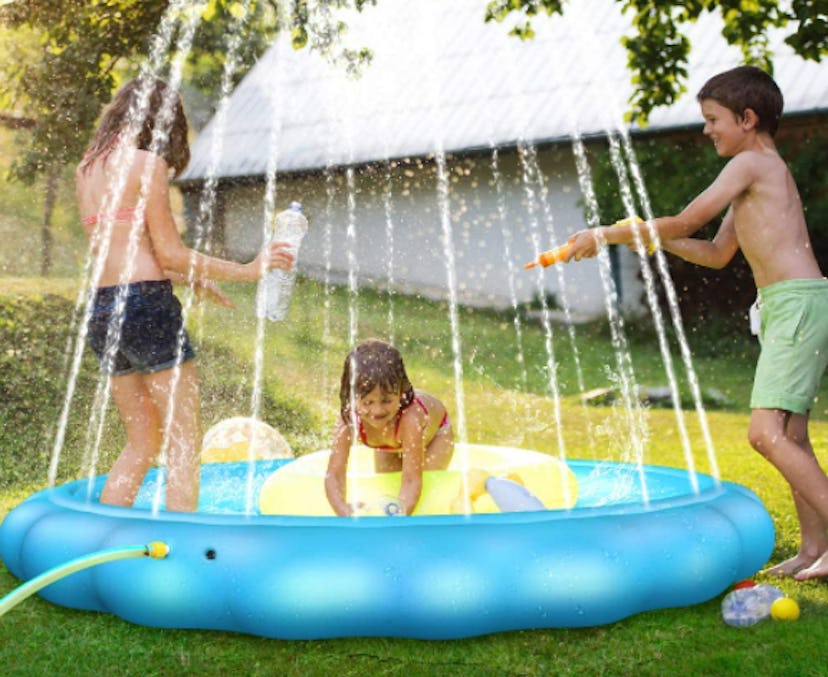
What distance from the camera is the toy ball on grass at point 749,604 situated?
314cm

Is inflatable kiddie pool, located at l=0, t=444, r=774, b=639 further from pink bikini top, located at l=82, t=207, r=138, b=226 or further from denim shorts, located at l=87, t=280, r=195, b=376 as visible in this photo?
pink bikini top, located at l=82, t=207, r=138, b=226

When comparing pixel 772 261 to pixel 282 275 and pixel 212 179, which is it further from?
pixel 212 179

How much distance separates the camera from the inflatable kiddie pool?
289 centimetres

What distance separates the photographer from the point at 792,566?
3705 millimetres

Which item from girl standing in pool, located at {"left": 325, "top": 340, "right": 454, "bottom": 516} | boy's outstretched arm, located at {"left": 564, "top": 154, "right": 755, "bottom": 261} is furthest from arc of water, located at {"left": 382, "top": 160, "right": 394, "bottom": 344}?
boy's outstretched arm, located at {"left": 564, "top": 154, "right": 755, "bottom": 261}

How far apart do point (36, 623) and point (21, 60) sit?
797 cm

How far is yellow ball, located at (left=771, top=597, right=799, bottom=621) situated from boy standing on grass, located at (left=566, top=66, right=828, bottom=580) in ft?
1.08

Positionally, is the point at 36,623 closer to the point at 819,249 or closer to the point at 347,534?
the point at 347,534

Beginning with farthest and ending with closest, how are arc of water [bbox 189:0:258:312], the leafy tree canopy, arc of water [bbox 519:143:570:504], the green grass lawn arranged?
arc of water [bbox 189:0:258:312]
arc of water [bbox 519:143:570:504]
the leafy tree canopy
the green grass lawn

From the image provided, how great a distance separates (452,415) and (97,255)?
6265 millimetres

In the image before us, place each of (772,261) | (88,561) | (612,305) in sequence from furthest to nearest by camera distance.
→ (612,305) < (772,261) < (88,561)

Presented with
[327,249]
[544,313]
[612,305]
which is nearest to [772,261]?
[612,305]

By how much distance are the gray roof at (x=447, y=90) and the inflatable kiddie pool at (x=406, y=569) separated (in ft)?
30.7

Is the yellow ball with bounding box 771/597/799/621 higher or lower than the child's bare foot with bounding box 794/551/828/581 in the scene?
lower
